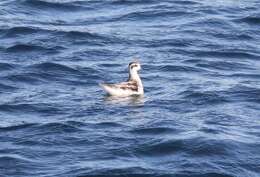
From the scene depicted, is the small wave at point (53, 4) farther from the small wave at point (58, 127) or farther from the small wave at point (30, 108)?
the small wave at point (58, 127)

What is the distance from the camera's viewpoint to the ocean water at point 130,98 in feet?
104

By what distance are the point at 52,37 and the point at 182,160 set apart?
1612 centimetres

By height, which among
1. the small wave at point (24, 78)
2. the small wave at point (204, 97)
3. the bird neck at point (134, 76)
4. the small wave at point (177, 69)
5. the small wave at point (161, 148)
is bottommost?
the small wave at point (161, 148)

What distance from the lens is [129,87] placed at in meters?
38.9

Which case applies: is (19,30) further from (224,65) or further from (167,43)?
(224,65)

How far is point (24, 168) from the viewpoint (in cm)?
3070

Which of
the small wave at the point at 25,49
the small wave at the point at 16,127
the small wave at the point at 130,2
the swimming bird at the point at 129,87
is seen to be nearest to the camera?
the small wave at the point at 16,127

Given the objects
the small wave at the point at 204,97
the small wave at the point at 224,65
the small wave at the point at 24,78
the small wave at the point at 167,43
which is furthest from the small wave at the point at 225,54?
the small wave at the point at 24,78

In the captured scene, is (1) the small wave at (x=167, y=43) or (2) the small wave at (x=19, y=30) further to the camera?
(2) the small wave at (x=19, y=30)

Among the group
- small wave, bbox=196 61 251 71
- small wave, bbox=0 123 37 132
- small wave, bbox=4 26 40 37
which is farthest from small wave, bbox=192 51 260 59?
small wave, bbox=0 123 37 132

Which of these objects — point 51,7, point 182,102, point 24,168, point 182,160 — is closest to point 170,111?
point 182,102

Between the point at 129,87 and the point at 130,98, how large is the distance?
46 centimetres

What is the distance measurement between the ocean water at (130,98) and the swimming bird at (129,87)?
421 millimetres

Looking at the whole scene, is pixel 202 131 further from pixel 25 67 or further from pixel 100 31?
pixel 100 31
